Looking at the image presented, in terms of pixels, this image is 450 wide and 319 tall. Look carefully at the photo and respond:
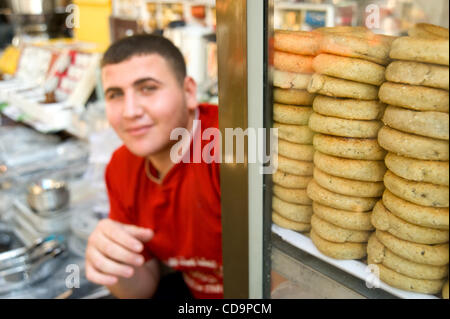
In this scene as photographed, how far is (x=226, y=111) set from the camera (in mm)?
830

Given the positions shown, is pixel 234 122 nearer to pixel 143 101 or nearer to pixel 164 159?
pixel 143 101

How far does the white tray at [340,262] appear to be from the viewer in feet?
2.40

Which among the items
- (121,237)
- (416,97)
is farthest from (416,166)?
(121,237)

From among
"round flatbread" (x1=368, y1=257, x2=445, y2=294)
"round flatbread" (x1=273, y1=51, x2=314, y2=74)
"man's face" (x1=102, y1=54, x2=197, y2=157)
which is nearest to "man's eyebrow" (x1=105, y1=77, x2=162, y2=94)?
"man's face" (x1=102, y1=54, x2=197, y2=157)

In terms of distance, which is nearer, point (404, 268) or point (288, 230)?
point (404, 268)

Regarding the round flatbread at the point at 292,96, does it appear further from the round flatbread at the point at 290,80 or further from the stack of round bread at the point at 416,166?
the stack of round bread at the point at 416,166

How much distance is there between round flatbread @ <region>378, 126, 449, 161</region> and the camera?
64cm

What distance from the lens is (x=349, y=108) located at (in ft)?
2.46

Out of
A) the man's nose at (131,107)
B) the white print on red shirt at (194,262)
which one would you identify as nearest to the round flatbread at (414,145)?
the man's nose at (131,107)

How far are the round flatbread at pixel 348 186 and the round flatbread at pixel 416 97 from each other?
0.17 m
